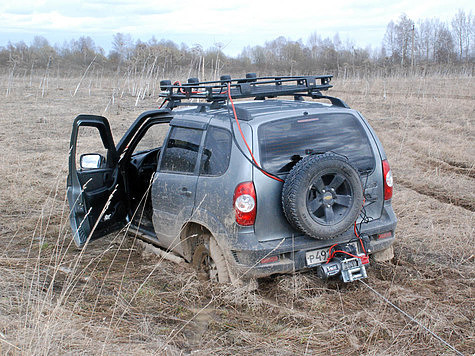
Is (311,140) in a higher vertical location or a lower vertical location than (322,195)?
higher

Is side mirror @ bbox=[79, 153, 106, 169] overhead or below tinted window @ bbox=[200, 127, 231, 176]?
below

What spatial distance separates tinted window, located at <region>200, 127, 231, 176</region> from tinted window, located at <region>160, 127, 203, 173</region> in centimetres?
15

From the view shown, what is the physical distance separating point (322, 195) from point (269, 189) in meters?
0.43

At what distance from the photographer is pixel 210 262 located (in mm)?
4332

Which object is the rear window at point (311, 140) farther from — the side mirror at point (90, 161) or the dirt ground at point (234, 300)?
the side mirror at point (90, 161)

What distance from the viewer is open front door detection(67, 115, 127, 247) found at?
475 cm

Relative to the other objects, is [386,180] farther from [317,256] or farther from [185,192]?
[185,192]

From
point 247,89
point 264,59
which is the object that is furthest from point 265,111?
point 264,59

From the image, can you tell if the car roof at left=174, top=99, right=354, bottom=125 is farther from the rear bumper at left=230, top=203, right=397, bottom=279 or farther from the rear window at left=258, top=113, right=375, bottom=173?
the rear bumper at left=230, top=203, right=397, bottom=279

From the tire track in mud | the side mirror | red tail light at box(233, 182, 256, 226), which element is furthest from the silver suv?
the tire track in mud

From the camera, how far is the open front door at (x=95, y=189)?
15.6 ft

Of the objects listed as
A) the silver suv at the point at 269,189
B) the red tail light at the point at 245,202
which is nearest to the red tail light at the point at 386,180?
the silver suv at the point at 269,189

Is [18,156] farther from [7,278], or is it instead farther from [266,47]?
[266,47]

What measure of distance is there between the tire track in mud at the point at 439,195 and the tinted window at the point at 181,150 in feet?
13.4
